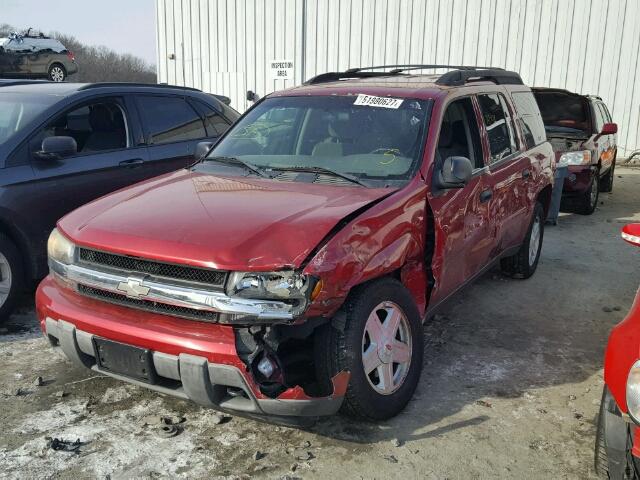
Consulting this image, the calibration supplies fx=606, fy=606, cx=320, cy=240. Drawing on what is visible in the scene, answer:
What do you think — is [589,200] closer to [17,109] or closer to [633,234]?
[633,234]

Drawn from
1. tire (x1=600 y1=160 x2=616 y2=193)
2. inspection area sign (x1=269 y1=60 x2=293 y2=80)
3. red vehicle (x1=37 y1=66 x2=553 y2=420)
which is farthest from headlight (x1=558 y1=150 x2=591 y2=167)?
inspection area sign (x1=269 y1=60 x2=293 y2=80)

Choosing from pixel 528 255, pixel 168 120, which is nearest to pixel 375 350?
pixel 528 255

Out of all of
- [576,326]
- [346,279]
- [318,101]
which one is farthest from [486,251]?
[346,279]

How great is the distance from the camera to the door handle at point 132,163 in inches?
213

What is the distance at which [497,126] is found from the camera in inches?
193

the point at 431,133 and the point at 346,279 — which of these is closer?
the point at 346,279

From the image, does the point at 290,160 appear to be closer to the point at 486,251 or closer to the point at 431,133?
the point at 431,133

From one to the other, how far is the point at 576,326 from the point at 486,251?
1011 millimetres

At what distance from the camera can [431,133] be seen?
3.82 metres

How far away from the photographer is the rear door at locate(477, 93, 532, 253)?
15.2 ft

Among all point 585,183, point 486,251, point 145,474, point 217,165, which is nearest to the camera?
point 145,474

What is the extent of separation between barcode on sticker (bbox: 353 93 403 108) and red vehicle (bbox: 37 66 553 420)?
12 millimetres

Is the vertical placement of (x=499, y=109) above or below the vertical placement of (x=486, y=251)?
above

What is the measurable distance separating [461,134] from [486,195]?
18.9 inches
